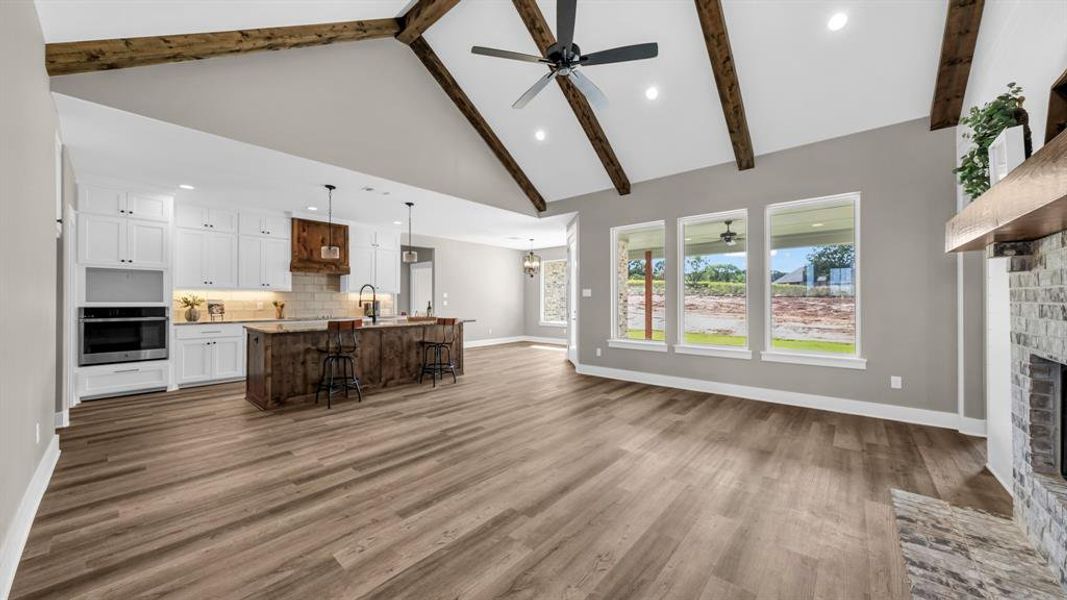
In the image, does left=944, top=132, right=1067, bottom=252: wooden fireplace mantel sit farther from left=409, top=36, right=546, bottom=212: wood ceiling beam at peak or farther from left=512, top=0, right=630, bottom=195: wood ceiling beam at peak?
left=409, top=36, right=546, bottom=212: wood ceiling beam at peak

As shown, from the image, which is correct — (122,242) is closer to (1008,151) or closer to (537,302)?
(537,302)

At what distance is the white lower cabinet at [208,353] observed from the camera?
562cm

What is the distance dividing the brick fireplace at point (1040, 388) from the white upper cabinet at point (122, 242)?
27.3 ft

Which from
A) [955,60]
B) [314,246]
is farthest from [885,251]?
[314,246]

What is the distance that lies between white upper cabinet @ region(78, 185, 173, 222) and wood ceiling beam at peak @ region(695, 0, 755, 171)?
6935 mm

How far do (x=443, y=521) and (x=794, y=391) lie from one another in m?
4.35

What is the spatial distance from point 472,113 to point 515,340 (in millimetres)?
6713

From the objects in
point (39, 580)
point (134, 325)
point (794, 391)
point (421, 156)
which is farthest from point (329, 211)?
point (794, 391)

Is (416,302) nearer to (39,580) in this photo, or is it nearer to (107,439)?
(107,439)

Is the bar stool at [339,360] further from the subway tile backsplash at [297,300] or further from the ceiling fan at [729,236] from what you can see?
the ceiling fan at [729,236]

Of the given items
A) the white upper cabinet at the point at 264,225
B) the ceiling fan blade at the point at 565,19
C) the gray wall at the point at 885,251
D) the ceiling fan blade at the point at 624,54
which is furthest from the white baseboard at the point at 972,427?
the white upper cabinet at the point at 264,225

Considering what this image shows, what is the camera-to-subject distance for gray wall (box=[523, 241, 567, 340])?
1096cm

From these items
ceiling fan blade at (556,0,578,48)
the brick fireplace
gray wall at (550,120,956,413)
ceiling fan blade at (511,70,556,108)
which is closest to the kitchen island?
ceiling fan blade at (511,70,556,108)

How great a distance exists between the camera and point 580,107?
5.17 meters
